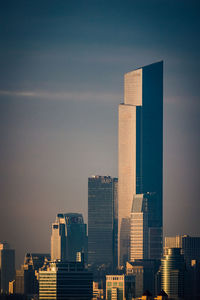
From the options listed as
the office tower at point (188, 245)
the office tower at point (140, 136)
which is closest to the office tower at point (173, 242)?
the office tower at point (188, 245)

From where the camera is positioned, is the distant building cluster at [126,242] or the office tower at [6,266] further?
the office tower at [6,266]

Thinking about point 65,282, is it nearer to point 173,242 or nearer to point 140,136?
point 173,242

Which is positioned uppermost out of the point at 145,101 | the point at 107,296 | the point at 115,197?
the point at 145,101

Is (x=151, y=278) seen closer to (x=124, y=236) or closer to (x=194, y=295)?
(x=194, y=295)

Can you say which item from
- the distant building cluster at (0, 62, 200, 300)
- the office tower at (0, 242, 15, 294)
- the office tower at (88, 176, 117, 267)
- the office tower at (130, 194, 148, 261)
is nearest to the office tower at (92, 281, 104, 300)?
the distant building cluster at (0, 62, 200, 300)

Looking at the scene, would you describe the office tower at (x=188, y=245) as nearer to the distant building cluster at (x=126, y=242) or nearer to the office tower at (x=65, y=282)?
the distant building cluster at (x=126, y=242)

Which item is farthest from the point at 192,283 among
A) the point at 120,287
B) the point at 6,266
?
the point at 6,266

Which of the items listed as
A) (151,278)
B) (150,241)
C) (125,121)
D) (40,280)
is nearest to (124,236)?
(150,241)
